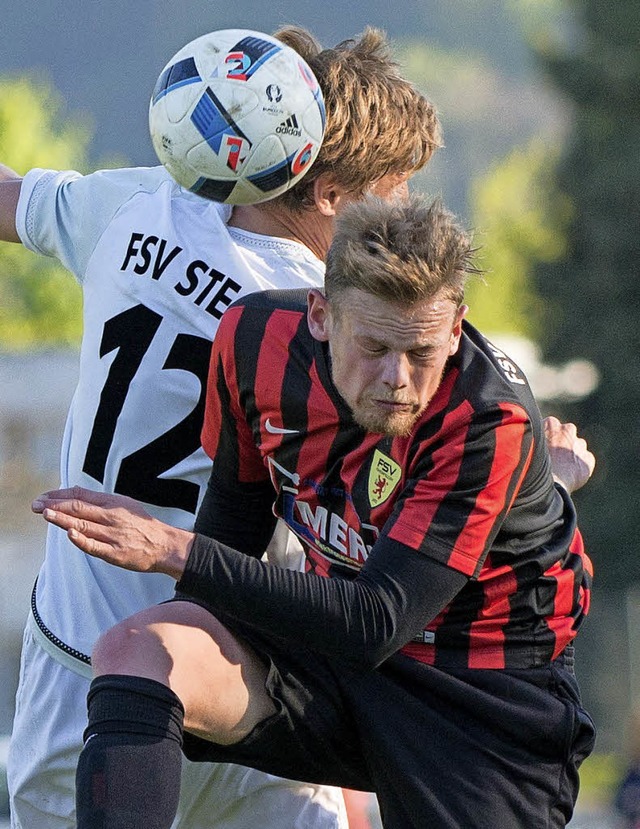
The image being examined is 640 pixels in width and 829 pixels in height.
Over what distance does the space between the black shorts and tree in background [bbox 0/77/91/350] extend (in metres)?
26.5

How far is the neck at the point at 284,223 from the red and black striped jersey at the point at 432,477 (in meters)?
0.35

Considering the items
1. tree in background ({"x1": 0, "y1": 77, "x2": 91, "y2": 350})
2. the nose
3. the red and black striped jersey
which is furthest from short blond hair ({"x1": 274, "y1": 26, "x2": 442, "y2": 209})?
tree in background ({"x1": 0, "y1": 77, "x2": 91, "y2": 350})

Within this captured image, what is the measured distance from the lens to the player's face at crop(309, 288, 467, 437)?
3.42 m

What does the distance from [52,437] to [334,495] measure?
2658cm

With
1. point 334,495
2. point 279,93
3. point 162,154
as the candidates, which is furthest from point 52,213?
point 334,495

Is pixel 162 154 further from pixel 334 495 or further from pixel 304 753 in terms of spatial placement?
pixel 304 753

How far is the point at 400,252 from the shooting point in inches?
135

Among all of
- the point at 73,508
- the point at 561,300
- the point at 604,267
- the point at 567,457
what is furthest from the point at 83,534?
the point at 561,300

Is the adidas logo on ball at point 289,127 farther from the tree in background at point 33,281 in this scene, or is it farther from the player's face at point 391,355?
the tree in background at point 33,281

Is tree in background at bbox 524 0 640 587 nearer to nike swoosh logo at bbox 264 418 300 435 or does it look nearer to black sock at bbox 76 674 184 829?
nike swoosh logo at bbox 264 418 300 435

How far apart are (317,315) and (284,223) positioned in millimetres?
562

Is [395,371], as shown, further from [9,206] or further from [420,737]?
[9,206]

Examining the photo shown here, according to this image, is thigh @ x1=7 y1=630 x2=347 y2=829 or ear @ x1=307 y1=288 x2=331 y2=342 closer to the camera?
ear @ x1=307 y1=288 x2=331 y2=342

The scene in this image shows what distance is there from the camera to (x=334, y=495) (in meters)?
3.70
